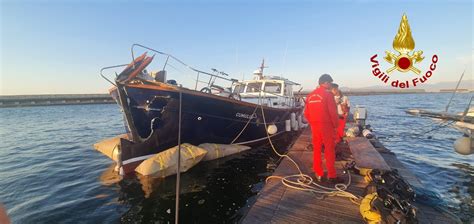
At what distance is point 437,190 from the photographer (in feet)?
19.5

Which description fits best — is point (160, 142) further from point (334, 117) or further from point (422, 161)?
point (422, 161)

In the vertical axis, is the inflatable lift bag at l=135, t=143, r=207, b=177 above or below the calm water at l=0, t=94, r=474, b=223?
above

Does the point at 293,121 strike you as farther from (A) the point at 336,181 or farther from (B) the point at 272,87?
(A) the point at 336,181

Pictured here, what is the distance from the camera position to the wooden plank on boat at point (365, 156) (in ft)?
16.1

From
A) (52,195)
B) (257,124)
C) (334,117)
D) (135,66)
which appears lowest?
(52,195)

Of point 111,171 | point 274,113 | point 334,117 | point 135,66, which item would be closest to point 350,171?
point 334,117

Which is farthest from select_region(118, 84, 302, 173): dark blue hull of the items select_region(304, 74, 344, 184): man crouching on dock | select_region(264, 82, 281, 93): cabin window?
select_region(304, 74, 344, 184): man crouching on dock

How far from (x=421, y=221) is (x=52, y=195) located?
25.8 feet

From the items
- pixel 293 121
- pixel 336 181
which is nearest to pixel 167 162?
pixel 336 181

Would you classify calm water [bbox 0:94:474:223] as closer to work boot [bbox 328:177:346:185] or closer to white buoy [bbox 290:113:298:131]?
work boot [bbox 328:177:346:185]

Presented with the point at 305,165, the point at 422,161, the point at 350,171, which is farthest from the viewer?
the point at 422,161

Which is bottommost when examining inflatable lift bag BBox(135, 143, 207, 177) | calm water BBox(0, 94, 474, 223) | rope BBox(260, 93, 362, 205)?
calm water BBox(0, 94, 474, 223)

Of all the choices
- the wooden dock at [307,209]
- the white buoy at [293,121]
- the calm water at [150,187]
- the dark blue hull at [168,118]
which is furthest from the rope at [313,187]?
the white buoy at [293,121]

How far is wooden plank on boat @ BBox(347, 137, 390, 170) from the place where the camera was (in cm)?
490
